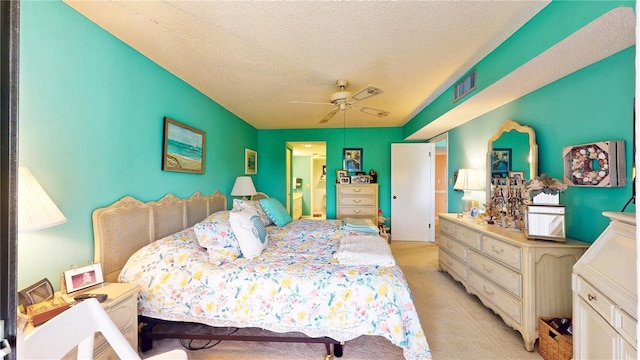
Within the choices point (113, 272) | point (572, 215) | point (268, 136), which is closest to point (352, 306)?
point (113, 272)

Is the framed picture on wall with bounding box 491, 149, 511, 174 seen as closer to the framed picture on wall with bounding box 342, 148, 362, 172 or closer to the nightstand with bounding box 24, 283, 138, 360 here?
the framed picture on wall with bounding box 342, 148, 362, 172

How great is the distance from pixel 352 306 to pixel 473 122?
3112 mm

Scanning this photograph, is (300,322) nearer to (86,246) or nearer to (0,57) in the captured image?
(86,246)

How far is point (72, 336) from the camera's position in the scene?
98 cm

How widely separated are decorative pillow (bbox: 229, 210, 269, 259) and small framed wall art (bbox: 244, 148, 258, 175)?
245 cm

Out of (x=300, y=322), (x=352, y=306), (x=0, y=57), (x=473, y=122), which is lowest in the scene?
(x=300, y=322)

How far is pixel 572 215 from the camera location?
1938 millimetres

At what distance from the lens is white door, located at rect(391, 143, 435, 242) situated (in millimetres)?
4848

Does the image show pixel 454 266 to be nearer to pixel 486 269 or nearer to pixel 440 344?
pixel 486 269

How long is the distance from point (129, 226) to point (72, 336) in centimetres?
104

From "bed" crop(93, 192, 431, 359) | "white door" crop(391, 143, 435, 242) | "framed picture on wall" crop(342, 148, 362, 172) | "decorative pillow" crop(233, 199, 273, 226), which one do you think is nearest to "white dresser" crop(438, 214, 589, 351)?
"bed" crop(93, 192, 431, 359)

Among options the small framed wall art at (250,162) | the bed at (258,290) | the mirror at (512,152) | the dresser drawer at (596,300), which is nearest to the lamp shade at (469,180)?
the mirror at (512,152)

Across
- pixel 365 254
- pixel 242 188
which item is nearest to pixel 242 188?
pixel 242 188

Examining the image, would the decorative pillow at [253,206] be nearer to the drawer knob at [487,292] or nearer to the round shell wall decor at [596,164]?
the drawer knob at [487,292]
